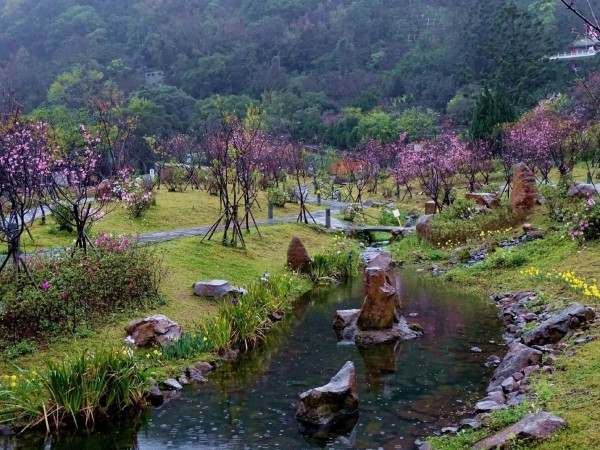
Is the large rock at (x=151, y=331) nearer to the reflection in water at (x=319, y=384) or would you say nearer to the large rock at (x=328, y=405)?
the reflection in water at (x=319, y=384)

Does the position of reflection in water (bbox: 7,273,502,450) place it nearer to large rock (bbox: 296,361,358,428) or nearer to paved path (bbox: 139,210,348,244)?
large rock (bbox: 296,361,358,428)

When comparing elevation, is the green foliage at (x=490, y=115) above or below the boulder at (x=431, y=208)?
above

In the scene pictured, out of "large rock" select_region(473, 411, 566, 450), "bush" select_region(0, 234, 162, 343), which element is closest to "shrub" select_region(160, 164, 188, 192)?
"bush" select_region(0, 234, 162, 343)

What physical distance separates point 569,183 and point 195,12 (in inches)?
3426

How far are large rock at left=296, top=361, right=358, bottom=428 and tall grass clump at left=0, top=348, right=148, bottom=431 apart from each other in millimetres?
2282

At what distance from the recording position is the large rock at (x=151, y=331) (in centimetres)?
1015

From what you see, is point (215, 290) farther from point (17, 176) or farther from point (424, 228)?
point (424, 228)

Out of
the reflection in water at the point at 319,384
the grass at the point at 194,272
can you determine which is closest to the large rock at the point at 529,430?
the reflection in water at the point at 319,384

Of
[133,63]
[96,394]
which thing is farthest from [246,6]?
[96,394]

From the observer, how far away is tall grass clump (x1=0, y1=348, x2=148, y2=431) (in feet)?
25.1

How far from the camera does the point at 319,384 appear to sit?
9109mm

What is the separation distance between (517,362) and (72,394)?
5969 mm

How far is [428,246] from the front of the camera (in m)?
21.1

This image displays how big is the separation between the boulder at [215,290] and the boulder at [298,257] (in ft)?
13.4
